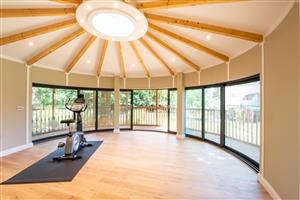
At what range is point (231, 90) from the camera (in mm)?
4230

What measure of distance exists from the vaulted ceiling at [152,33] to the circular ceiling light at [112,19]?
0.19 meters

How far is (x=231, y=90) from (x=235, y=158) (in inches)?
67.8

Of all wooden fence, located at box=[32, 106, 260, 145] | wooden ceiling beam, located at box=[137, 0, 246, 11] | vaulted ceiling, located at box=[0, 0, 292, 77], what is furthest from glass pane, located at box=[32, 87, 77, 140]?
wooden ceiling beam, located at box=[137, 0, 246, 11]

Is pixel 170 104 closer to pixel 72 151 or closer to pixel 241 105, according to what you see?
pixel 241 105

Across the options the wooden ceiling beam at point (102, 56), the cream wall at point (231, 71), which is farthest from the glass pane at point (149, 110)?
the cream wall at point (231, 71)

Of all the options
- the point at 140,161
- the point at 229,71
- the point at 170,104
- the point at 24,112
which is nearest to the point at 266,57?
the point at 229,71

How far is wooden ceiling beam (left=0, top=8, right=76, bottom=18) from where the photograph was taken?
245 cm

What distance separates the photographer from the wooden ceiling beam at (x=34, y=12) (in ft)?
8.03

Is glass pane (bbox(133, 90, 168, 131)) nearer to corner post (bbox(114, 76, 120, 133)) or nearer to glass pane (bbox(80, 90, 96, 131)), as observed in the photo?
corner post (bbox(114, 76, 120, 133))

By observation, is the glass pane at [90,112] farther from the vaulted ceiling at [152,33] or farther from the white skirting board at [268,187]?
the white skirting board at [268,187]

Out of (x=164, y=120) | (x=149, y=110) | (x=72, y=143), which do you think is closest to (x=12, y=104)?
(x=72, y=143)

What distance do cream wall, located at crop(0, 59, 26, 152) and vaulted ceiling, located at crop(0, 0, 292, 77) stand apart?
1.12 feet

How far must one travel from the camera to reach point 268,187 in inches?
95.5

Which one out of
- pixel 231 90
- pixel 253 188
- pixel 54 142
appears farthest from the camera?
pixel 54 142
